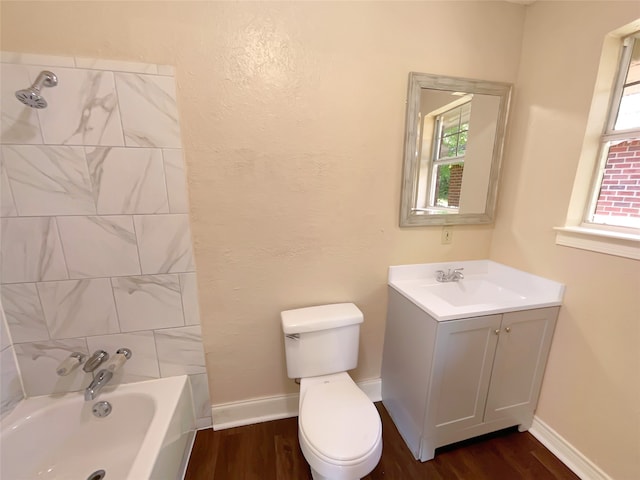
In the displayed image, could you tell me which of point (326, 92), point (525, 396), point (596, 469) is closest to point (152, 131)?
point (326, 92)

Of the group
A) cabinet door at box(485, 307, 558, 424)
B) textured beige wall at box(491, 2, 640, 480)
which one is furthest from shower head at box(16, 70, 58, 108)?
textured beige wall at box(491, 2, 640, 480)

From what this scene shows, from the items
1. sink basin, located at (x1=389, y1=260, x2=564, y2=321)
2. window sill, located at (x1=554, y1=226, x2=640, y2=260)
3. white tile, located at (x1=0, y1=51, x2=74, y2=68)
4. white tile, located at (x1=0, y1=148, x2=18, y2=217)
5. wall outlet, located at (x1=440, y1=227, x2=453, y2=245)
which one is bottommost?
sink basin, located at (x1=389, y1=260, x2=564, y2=321)

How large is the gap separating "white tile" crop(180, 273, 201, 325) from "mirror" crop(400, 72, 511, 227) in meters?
1.20

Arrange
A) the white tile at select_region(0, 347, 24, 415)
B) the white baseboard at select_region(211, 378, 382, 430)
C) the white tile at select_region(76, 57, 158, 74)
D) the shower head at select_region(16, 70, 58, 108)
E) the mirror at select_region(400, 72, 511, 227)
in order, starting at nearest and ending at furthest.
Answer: the shower head at select_region(16, 70, 58, 108) → the white tile at select_region(76, 57, 158, 74) → the white tile at select_region(0, 347, 24, 415) → the mirror at select_region(400, 72, 511, 227) → the white baseboard at select_region(211, 378, 382, 430)

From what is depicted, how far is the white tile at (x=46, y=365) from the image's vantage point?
1266mm

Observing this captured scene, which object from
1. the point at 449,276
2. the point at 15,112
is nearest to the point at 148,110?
the point at 15,112

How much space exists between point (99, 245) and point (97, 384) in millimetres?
657

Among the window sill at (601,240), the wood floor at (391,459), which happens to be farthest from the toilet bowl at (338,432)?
the window sill at (601,240)

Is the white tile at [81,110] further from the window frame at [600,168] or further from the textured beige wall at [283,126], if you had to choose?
the window frame at [600,168]

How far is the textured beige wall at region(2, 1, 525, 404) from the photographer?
113 cm

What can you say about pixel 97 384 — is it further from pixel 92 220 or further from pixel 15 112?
pixel 15 112

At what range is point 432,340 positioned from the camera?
124 centimetres

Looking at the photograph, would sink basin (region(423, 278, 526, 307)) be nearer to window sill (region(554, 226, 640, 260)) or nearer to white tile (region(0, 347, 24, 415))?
window sill (region(554, 226, 640, 260))

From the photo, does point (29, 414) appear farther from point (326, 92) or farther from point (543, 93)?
point (543, 93)
